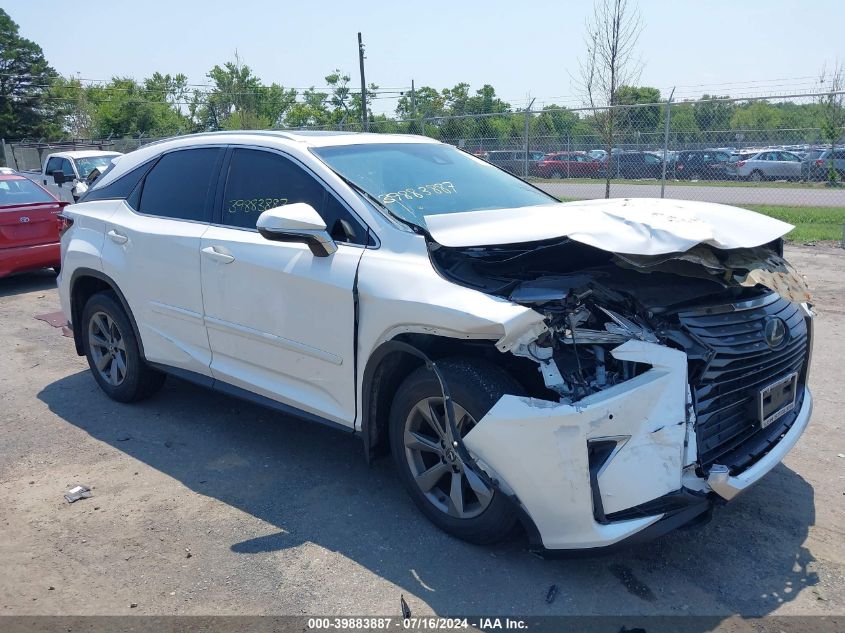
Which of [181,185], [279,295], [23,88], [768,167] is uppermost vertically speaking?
[23,88]

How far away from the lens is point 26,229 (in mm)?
9422

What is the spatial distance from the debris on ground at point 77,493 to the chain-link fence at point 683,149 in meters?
11.0

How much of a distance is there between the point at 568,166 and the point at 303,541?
14.7 meters

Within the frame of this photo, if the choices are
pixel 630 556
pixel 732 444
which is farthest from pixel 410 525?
pixel 732 444

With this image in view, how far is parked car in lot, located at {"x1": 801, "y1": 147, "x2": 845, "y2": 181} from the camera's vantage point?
1375 centimetres

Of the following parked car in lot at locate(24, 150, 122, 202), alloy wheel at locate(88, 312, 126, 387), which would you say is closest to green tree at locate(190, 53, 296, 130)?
parked car in lot at locate(24, 150, 122, 202)

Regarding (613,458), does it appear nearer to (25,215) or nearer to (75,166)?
(25,215)

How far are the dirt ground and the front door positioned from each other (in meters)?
0.55

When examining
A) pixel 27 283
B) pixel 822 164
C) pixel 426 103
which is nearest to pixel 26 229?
pixel 27 283

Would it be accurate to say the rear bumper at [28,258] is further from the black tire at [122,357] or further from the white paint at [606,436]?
the white paint at [606,436]

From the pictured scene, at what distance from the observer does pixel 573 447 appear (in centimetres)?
276

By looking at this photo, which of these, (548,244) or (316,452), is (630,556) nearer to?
(548,244)

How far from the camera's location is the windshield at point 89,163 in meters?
15.5

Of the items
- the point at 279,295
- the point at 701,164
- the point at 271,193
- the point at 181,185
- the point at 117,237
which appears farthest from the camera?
the point at 701,164
